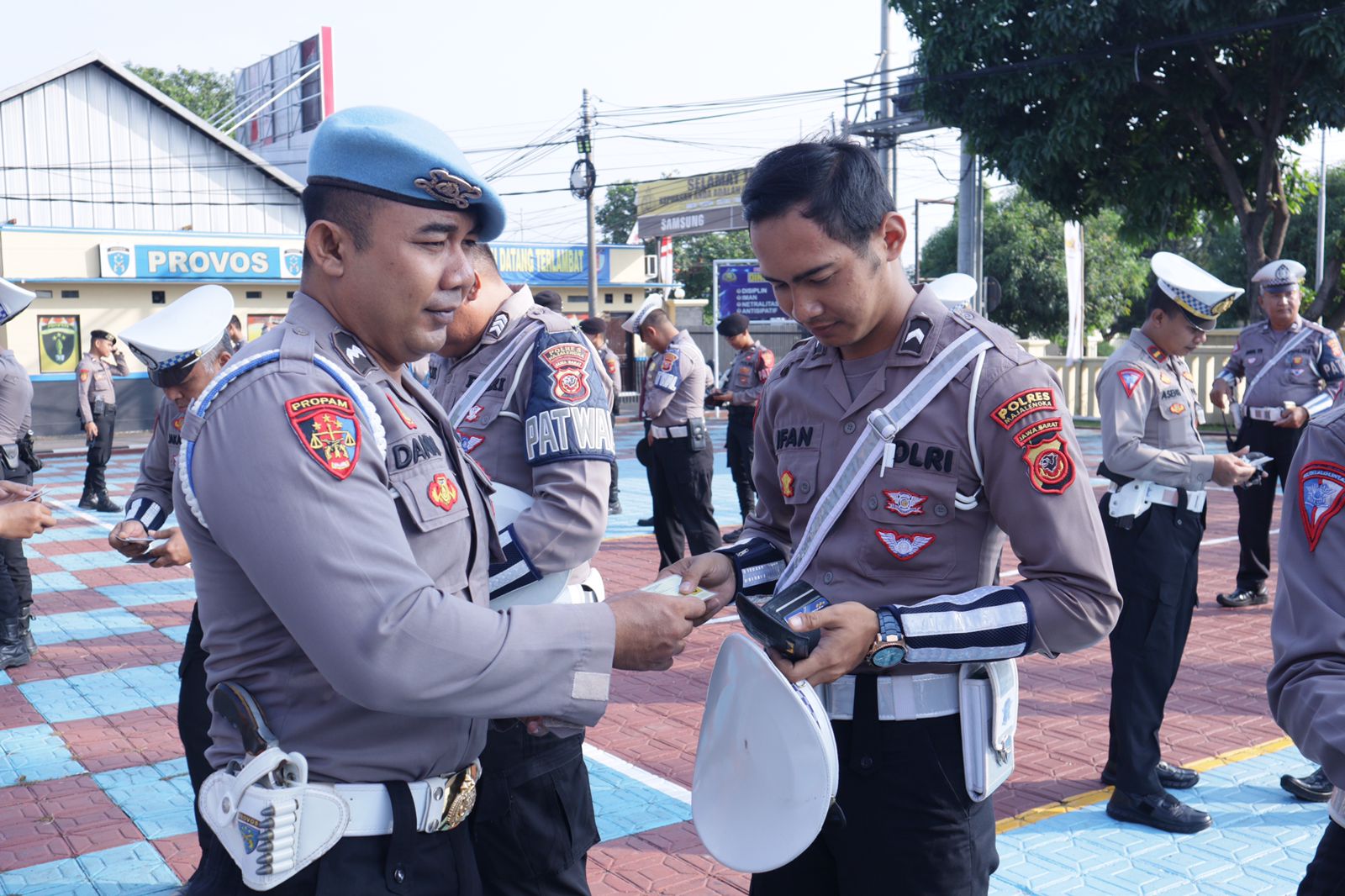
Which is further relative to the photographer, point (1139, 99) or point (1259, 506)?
point (1139, 99)

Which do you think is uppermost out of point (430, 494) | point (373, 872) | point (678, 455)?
point (430, 494)

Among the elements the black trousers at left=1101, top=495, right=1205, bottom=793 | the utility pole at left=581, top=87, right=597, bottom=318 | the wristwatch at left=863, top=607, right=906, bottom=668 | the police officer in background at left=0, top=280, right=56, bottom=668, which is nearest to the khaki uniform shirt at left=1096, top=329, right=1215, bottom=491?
the black trousers at left=1101, top=495, right=1205, bottom=793

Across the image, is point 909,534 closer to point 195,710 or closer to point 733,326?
point 195,710

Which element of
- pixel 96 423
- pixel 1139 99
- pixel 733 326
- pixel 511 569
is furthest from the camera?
pixel 1139 99

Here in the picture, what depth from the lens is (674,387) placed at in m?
10.1

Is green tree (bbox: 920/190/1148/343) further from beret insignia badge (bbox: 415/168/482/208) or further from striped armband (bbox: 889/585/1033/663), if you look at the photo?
beret insignia badge (bbox: 415/168/482/208)

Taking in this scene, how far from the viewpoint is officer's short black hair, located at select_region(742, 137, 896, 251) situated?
226 cm

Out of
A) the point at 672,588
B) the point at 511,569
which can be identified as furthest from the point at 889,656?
the point at 511,569

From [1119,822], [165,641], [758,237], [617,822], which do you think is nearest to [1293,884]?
[1119,822]

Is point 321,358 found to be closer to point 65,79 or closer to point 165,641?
point 165,641

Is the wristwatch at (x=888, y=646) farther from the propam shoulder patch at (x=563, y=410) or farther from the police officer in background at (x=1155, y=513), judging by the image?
the police officer in background at (x=1155, y=513)

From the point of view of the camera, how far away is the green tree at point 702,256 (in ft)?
209

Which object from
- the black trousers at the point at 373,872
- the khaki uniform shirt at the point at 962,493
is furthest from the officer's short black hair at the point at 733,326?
the black trousers at the point at 373,872

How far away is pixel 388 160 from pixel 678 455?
8.11 meters
